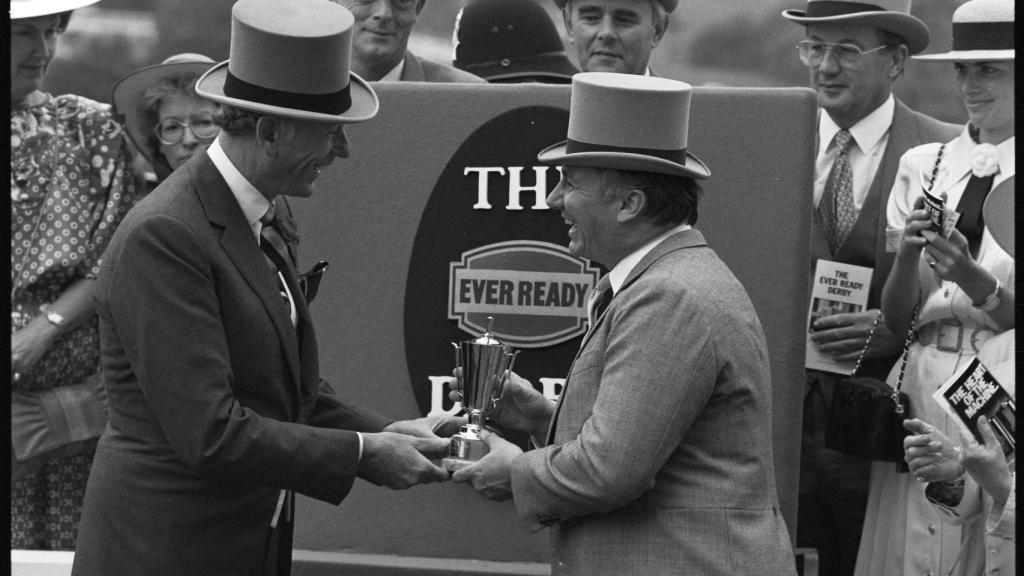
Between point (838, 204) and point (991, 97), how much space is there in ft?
1.94

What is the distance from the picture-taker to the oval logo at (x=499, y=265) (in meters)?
4.19

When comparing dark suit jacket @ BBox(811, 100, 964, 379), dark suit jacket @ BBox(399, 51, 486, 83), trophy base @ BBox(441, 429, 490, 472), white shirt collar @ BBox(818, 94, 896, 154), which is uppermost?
dark suit jacket @ BBox(399, 51, 486, 83)

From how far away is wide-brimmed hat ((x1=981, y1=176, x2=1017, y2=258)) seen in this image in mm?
3826

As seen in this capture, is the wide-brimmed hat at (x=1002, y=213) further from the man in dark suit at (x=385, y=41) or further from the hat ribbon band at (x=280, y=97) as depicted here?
the man in dark suit at (x=385, y=41)

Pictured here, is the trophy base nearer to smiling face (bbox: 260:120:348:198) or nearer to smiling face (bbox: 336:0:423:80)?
smiling face (bbox: 260:120:348:198)

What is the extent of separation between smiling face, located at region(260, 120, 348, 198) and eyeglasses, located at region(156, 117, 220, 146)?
6.21 ft

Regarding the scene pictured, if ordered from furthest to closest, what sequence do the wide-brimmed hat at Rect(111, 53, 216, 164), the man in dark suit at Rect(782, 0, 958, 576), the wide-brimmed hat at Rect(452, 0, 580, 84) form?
the wide-brimmed hat at Rect(452, 0, 580, 84) → the wide-brimmed hat at Rect(111, 53, 216, 164) → the man in dark suit at Rect(782, 0, 958, 576)

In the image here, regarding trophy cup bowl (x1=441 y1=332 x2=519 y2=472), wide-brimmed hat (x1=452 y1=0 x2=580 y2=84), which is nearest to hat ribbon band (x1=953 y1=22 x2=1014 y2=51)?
wide-brimmed hat (x1=452 y1=0 x2=580 y2=84)

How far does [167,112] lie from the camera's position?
17.4 feet

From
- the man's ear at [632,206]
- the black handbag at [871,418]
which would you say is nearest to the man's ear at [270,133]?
the man's ear at [632,206]

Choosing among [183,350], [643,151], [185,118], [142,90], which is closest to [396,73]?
[185,118]

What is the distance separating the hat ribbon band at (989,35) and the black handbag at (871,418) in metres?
0.86

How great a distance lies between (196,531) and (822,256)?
7.70 feet

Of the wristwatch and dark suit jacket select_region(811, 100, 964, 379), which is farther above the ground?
dark suit jacket select_region(811, 100, 964, 379)
